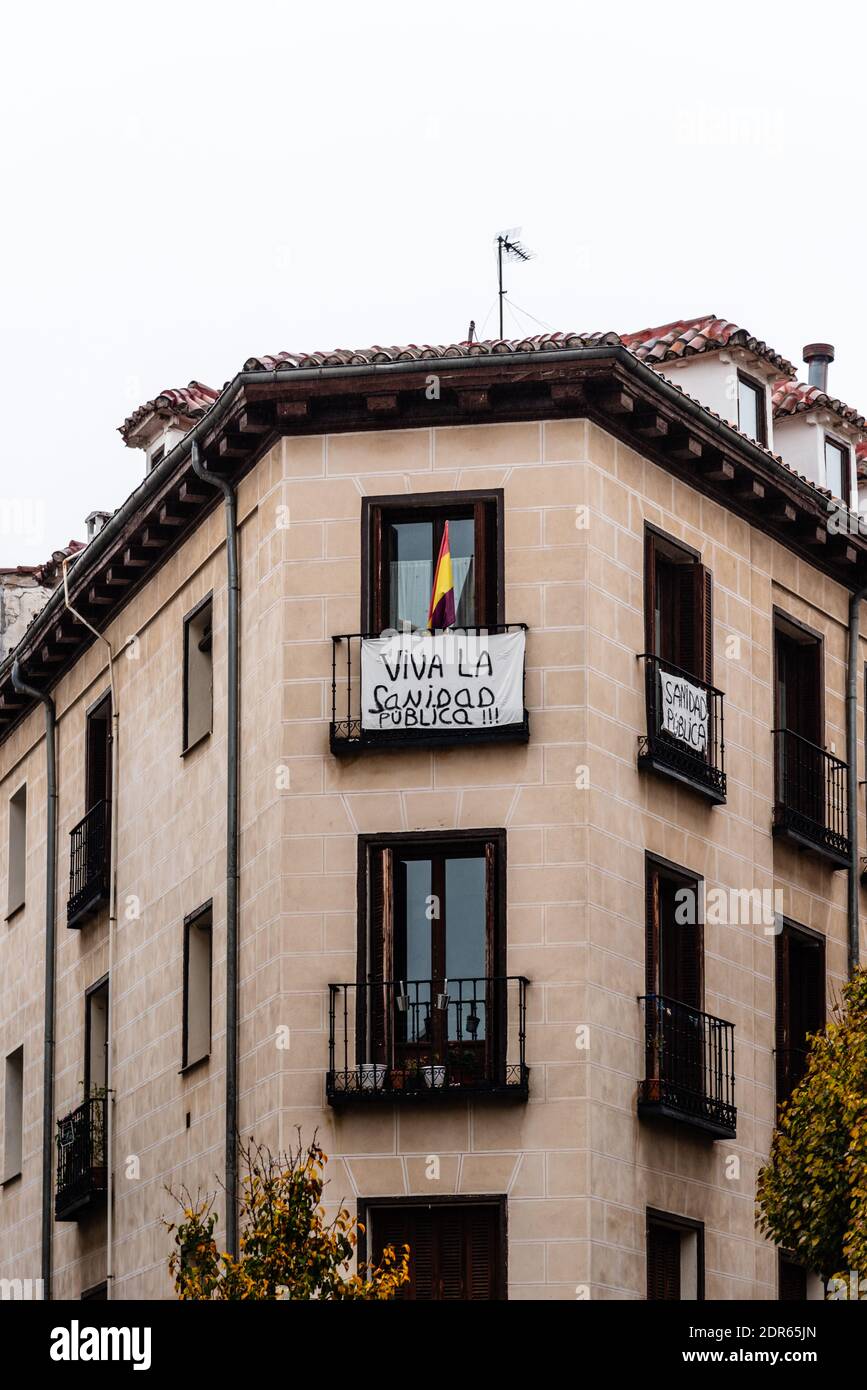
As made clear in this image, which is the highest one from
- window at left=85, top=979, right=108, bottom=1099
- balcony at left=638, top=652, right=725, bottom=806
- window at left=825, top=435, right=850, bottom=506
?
window at left=825, top=435, right=850, bottom=506

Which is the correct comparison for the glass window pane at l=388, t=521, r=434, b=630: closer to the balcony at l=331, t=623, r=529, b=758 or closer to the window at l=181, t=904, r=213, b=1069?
the balcony at l=331, t=623, r=529, b=758

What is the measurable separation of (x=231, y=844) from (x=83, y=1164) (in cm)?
599

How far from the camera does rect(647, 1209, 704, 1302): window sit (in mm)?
29562

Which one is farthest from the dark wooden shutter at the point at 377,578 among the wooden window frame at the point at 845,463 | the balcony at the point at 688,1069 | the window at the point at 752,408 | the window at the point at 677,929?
the wooden window frame at the point at 845,463

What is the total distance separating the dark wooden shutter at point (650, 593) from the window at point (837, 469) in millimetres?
6167

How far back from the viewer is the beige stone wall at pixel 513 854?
1126 inches

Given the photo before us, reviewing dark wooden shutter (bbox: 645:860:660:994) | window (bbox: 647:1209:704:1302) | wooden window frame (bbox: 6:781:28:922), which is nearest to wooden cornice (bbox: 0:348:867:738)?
dark wooden shutter (bbox: 645:860:660:994)

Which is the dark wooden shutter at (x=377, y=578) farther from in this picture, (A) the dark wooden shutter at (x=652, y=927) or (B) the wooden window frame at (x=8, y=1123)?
(B) the wooden window frame at (x=8, y=1123)

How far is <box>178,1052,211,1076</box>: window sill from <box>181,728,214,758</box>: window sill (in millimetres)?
3649

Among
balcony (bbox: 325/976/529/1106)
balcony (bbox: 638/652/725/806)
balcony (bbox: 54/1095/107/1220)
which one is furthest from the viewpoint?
balcony (bbox: 54/1095/107/1220)

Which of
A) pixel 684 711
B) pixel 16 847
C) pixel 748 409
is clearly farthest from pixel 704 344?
pixel 16 847
